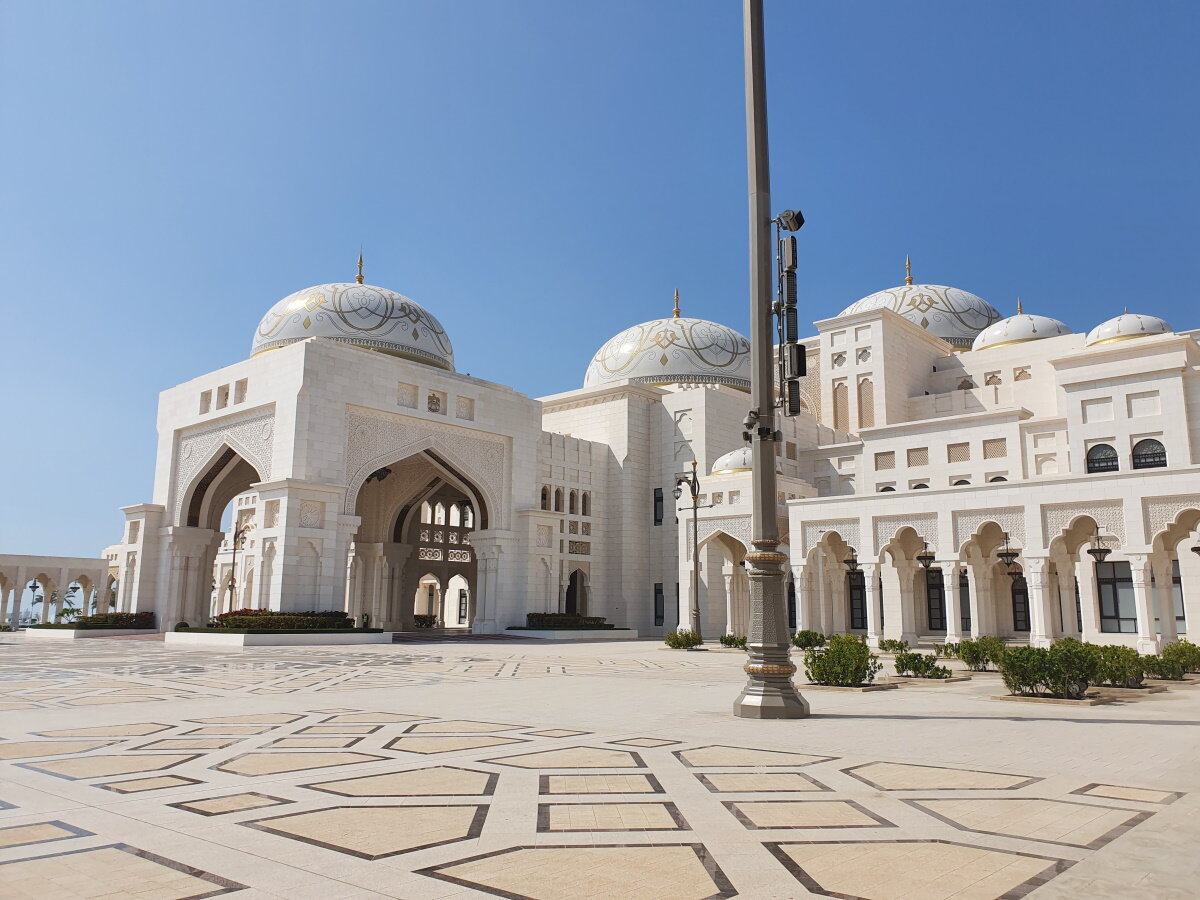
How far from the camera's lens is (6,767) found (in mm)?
6105

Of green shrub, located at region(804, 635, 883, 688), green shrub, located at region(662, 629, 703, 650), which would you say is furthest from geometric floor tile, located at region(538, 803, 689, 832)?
green shrub, located at region(662, 629, 703, 650)

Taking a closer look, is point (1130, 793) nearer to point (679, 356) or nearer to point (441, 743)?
point (441, 743)

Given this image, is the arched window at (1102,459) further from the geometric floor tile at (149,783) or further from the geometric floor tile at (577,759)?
the geometric floor tile at (149,783)

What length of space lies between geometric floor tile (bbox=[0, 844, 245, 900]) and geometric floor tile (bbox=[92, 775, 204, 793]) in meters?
1.39

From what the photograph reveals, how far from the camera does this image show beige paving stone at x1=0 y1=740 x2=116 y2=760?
6629 millimetres

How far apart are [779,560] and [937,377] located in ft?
113

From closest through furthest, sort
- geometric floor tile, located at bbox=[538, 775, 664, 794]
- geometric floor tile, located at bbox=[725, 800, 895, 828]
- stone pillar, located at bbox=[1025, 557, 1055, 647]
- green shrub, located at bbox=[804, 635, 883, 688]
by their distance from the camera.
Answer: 1. geometric floor tile, located at bbox=[725, 800, 895, 828]
2. geometric floor tile, located at bbox=[538, 775, 664, 794]
3. green shrub, located at bbox=[804, 635, 883, 688]
4. stone pillar, located at bbox=[1025, 557, 1055, 647]

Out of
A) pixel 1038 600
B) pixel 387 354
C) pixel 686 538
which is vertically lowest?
pixel 1038 600

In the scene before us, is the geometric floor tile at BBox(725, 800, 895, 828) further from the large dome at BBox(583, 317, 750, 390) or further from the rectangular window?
the large dome at BBox(583, 317, 750, 390)

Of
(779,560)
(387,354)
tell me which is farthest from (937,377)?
(779,560)

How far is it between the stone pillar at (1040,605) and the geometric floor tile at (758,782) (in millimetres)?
17883

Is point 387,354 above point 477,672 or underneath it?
above

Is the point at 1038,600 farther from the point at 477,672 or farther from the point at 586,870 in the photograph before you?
the point at 586,870

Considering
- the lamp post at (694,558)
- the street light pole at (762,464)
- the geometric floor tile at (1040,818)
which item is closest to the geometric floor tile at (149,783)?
the geometric floor tile at (1040,818)
